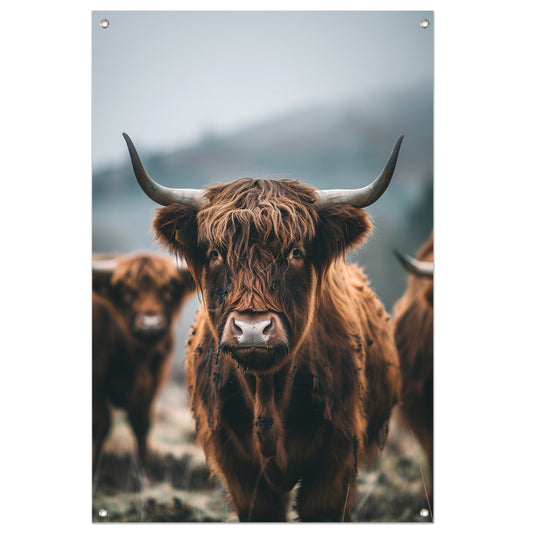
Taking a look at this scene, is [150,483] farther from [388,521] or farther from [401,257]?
[401,257]

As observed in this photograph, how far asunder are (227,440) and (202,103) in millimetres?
1929

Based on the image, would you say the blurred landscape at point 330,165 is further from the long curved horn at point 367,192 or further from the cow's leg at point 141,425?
the cow's leg at point 141,425

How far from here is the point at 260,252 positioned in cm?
262

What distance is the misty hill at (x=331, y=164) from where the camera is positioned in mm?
3230

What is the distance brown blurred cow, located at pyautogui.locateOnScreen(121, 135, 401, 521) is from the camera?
262 centimetres

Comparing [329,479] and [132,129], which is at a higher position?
[132,129]

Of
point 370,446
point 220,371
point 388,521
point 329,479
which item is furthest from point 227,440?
point 388,521

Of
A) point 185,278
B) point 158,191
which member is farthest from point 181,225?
point 185,278

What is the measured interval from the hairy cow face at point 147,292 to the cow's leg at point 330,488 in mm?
1199

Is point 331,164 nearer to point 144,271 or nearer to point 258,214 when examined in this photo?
point 258,214

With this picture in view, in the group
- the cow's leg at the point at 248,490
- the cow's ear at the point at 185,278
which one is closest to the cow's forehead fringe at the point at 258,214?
the cow's ear at the point at 185,278

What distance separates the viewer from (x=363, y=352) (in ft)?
10.3

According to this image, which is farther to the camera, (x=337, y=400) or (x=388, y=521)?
(x=388, y=521)

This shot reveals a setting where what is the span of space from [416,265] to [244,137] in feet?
4.11
